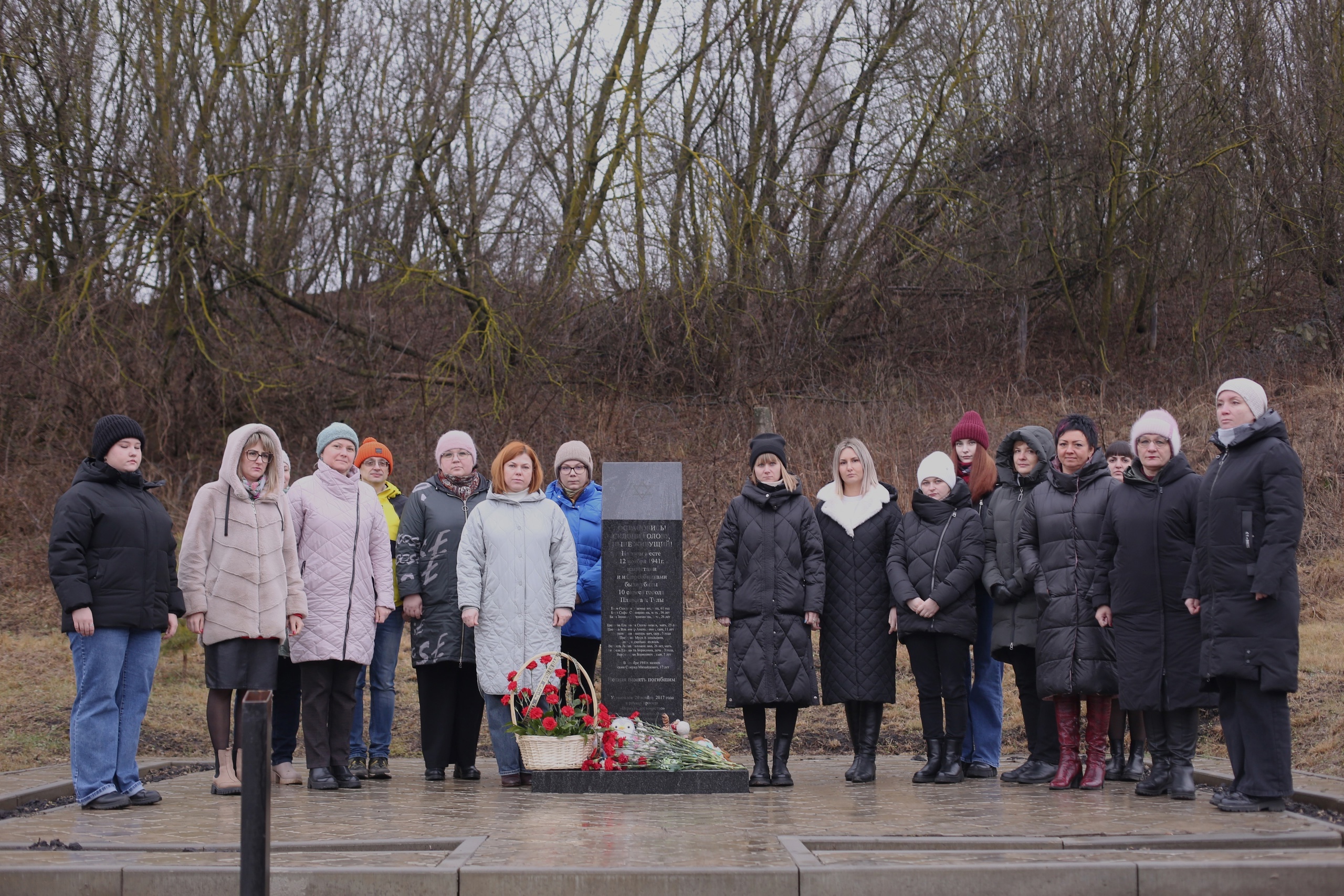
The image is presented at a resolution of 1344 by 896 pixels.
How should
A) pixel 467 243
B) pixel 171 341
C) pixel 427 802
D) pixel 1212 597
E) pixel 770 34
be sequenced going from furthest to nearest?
pixel 770 34, pixel 467 243, pixel 171 341, pixel 427 802, pixel 1212 597

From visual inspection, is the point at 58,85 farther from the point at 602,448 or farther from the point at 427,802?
the point at 427,802

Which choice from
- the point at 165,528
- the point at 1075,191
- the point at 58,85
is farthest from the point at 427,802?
the point at 1075,191

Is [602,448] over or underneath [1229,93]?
underneath

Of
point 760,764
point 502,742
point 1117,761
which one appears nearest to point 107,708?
point 502,742

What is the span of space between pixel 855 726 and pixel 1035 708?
1.12 meters

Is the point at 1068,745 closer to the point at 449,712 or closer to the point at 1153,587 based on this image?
the point at 1153,587

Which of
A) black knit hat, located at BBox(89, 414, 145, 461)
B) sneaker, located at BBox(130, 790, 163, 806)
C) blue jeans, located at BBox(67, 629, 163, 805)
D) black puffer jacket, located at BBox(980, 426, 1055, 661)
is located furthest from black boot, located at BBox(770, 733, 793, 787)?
black knit hat, located at BBox(89, 414, 145, 461)

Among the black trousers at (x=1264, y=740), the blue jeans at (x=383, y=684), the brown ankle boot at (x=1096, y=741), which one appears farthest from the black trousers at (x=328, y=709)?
the black trousers at (x=1264, y=740)

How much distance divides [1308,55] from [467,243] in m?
13.7

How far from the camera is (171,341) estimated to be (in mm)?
16578

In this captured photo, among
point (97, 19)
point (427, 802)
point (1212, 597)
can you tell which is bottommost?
point (427, 802)

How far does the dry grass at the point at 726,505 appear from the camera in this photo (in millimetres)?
10125

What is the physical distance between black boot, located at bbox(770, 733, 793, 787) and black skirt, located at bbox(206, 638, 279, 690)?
9.75 ft

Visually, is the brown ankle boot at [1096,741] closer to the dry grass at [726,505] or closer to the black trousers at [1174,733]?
the black trousers at [1174,733]
